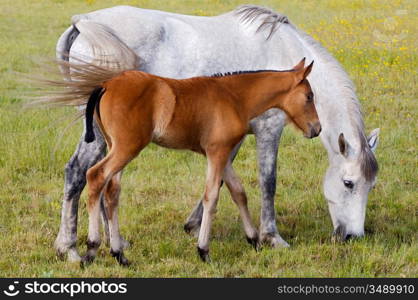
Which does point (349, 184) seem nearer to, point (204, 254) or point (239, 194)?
point (239, 194)

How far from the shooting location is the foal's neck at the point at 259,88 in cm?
536

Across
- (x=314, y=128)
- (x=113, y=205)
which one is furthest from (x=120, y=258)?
(x=314, y=128)

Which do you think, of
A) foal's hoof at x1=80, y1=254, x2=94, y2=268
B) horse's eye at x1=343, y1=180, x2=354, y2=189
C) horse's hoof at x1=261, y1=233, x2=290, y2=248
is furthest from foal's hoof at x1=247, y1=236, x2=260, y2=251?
foal's hoof at x1=80, y1=254, x2=94, y2=268

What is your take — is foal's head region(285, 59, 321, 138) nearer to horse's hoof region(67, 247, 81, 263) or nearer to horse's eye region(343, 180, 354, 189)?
horse's eye region(343, 180, 354, 189)

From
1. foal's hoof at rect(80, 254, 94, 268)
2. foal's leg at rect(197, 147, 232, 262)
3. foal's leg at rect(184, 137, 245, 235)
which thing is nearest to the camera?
foal's leg at rect(197, 147, 232, 262)

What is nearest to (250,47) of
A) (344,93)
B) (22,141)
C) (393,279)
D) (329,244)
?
(344,93)

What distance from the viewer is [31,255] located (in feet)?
18.7

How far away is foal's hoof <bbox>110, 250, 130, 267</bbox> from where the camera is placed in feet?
17.8

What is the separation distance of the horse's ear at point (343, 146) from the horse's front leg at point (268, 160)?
52cm

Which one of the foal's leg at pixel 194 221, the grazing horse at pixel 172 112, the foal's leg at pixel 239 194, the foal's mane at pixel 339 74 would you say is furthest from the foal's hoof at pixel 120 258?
the foal's mane at pixel 339 74

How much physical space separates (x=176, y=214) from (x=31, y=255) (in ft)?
5.68

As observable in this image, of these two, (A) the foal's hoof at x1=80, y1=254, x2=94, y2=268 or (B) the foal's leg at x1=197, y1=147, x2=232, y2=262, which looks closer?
(B) the foal's leg at x1=197, y1=147, x2=232, y2=262

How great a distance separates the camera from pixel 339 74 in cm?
621

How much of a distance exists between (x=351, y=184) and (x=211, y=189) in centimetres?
139
